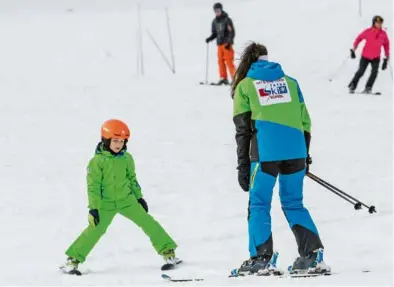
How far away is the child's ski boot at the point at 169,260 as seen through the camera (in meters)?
6.55

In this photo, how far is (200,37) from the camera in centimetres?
2291

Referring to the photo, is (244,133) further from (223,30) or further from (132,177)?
(223,30)

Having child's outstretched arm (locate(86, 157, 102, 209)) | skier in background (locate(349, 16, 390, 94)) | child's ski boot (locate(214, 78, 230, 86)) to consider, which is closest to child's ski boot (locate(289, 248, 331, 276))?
child's outstretched arm (locate(86, 157, 102, 209))

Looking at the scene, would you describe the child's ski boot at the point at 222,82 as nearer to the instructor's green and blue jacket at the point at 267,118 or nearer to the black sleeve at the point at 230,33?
the black sleeve at the point at 230,33

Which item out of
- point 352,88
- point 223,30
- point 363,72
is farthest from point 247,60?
point 223,30

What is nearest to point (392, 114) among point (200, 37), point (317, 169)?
point (317, 169)

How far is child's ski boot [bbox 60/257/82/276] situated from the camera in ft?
21.2

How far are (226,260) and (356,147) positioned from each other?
14.7 feet

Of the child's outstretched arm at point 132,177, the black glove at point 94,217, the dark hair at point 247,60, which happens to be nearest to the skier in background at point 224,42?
the child's outstretched arm at point 132,177

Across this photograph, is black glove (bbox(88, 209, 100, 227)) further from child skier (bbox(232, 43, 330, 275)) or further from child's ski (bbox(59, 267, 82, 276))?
child skier (bbox(232, 43, 330, 275))

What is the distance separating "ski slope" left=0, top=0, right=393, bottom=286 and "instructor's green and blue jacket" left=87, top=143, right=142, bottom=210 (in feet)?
1.83

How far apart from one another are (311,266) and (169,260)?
138cm

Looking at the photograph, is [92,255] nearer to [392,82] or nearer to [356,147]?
[356,147]

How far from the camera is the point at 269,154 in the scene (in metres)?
5.61
